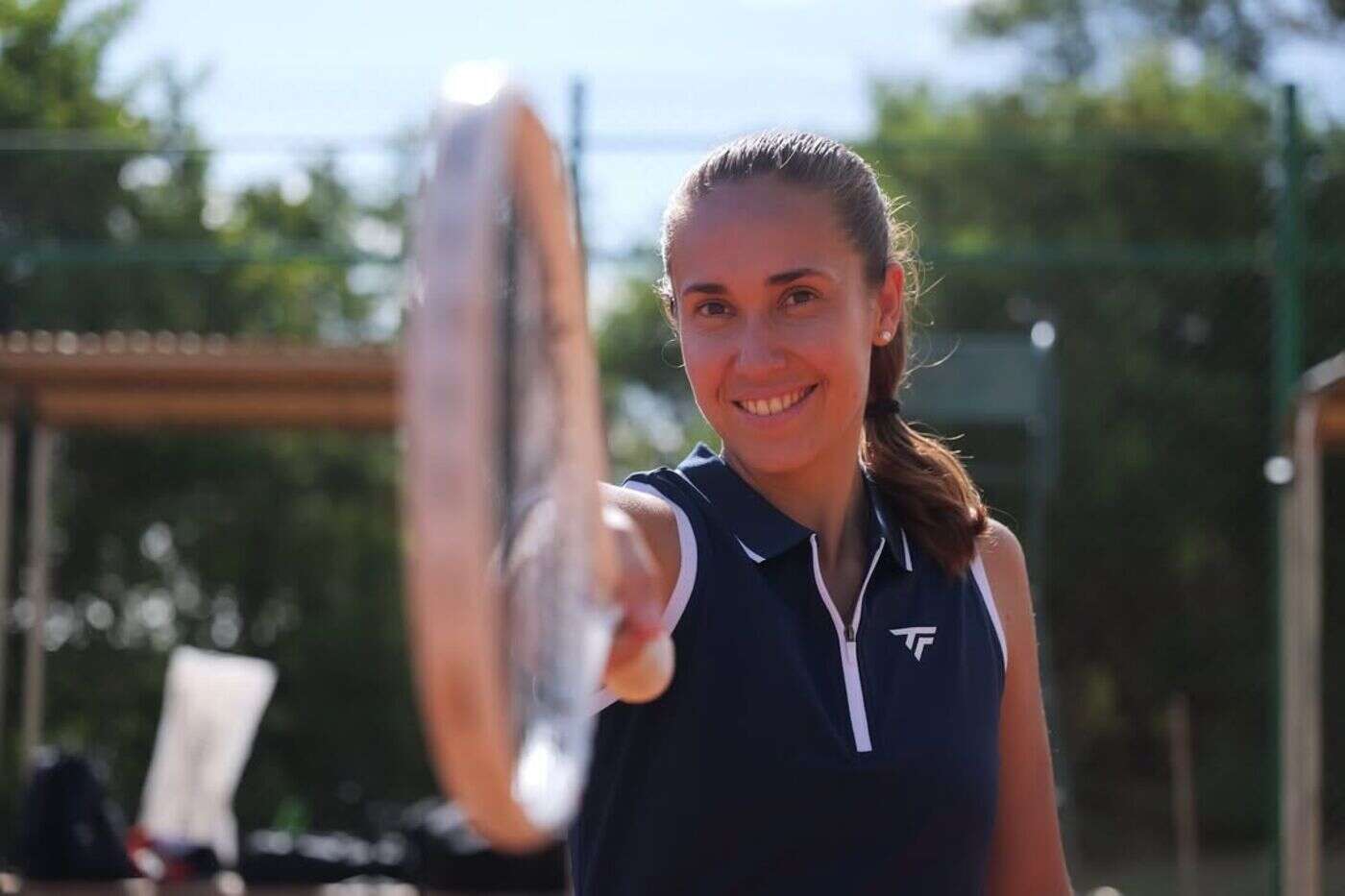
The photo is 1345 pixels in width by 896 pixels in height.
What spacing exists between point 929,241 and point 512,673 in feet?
31.6

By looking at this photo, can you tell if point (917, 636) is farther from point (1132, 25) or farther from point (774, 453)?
point (1132, 25)

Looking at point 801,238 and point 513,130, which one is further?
point 801,238

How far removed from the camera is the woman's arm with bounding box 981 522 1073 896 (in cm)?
234

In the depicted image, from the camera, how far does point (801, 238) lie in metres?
2.13

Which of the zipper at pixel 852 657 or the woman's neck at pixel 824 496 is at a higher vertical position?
the woman's neck at pixel 824 496

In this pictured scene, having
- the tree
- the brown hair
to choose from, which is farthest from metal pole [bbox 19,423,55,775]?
the tree

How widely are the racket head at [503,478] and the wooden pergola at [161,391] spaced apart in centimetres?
462

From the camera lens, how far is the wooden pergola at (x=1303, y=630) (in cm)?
562

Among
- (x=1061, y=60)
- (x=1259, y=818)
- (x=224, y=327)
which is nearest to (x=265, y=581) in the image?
(x=224, y=327)

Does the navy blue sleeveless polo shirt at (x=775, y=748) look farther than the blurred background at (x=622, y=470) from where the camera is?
No

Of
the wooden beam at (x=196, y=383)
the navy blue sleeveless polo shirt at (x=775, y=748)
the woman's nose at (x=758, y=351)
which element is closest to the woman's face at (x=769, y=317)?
the woman's nose at (x=758, y=351)

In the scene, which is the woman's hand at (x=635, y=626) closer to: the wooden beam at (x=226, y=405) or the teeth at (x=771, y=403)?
the teeth at (x=771, y=403)

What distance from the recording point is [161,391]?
6.81m

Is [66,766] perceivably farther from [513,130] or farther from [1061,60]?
[1061,60]
